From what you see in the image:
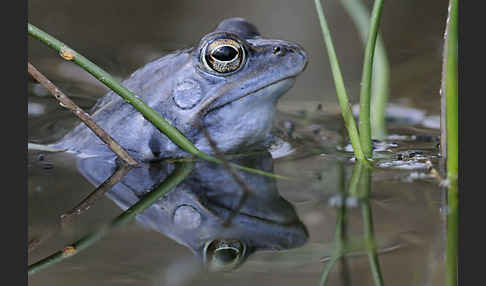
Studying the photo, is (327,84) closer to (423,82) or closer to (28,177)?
(423,82)

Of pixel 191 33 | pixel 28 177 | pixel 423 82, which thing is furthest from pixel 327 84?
pixel 28 177

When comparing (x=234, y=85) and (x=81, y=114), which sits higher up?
(x=234, y=85)

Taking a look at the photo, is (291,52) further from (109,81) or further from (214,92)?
(109,81)

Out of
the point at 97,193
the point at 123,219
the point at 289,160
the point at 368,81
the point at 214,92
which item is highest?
the point at 214,92

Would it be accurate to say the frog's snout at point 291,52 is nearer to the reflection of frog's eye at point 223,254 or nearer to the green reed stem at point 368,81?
the green reed stem at point 368,81

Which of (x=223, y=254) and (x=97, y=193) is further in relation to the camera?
(x=97, y=193)

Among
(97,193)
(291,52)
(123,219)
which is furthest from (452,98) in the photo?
(97,193)

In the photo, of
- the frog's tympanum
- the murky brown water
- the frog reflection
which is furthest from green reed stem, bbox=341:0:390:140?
the frog reflection
